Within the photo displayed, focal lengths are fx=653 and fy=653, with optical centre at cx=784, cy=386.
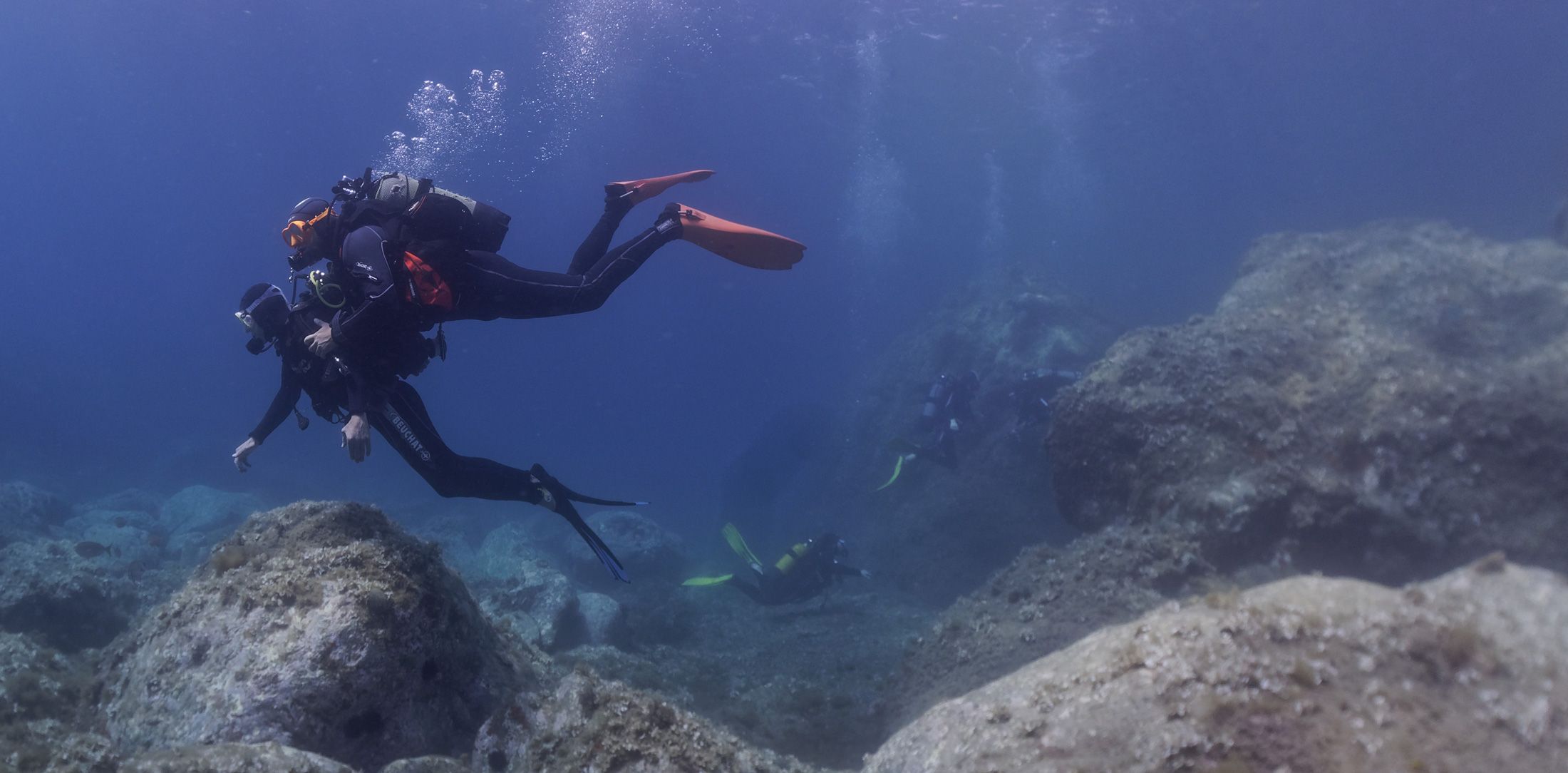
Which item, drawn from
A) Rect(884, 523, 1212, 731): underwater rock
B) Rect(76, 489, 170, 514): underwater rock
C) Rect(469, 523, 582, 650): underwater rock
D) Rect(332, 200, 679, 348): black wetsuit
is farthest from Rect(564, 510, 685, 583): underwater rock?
Rect(76, 489, 170, 514): underwater rock

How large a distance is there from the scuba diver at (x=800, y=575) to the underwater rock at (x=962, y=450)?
1.96m

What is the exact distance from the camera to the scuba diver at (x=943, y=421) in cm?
1571

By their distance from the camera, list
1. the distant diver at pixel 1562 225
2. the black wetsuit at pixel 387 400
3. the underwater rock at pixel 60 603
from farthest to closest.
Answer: the distant diver at pixel 1562 225
the underwater rock at pixel 60 603
the black wetsuit at pixel 387 400

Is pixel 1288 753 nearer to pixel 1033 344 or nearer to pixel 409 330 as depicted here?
pixel 409 330

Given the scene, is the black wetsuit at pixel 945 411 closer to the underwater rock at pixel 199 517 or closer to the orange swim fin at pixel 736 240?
the orange swim fin at pixel 736 240

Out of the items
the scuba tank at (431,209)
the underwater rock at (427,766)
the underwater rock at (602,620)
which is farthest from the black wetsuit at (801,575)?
the underwater rock at (427,766)

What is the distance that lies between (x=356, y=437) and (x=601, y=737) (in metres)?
2.70

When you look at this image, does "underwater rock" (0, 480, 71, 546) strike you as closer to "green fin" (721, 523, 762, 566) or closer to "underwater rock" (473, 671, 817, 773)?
"green fin" (721, 523, 762, 566)

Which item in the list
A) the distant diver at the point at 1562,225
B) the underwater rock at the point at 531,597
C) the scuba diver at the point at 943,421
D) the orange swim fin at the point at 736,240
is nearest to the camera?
the orange swim fin at the point at 736,240

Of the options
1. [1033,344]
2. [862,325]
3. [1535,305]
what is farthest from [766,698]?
[862,325]

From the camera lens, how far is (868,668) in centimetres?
762

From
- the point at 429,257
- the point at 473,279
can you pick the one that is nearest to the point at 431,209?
the point at 429,257

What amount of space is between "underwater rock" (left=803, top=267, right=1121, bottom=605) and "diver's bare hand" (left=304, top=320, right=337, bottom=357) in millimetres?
11235

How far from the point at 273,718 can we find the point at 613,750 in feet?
5.22
